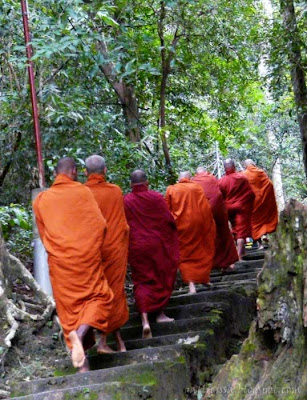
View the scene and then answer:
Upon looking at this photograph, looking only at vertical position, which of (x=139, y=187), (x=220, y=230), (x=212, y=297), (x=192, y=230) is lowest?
(x=212, y=297)

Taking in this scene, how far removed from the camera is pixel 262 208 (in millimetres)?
11352

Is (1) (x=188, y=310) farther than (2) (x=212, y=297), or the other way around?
(2) (x=212, y=297)

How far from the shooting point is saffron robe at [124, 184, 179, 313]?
6898 millimetres

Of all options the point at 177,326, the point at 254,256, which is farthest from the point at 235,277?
the point at 177,326

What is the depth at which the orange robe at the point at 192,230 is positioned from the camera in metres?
8.40

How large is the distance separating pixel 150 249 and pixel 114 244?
89 centimetres

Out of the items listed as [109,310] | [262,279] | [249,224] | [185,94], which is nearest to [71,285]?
[109,310]

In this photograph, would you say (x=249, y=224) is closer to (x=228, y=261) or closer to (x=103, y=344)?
(x=228, y=261)

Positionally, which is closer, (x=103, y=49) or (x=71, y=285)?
(x=71, y=285)

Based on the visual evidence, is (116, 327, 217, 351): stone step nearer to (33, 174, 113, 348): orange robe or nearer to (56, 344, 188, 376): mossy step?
(56, 344, 188, 376): mossy step

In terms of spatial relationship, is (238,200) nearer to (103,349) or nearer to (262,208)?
(262,208)

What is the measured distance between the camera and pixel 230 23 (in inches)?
488

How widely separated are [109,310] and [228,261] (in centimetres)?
445

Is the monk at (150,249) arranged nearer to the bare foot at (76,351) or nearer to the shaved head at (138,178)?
the shaved head at (138,178)
